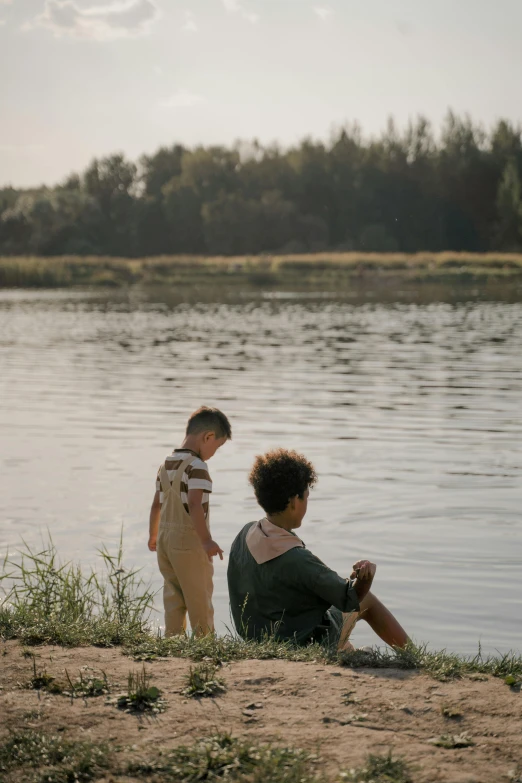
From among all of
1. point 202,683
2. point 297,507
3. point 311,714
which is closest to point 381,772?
point 311,714

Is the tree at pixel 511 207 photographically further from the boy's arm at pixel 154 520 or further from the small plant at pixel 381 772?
the small plant at pixel 381 772

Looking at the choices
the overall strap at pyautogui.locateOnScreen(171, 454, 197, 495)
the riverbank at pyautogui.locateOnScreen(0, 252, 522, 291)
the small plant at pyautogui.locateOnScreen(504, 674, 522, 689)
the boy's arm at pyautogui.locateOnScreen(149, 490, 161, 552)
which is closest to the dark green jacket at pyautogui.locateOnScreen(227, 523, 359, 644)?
the overall strap at pyautogui.locateOnScreen(171, 454, 197, 495)

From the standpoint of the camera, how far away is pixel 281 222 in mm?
87125

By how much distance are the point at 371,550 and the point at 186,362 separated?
14.3 metres

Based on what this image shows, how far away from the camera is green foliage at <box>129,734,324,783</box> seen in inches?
134

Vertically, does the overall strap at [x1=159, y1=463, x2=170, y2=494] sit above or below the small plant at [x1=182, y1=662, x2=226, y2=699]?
above

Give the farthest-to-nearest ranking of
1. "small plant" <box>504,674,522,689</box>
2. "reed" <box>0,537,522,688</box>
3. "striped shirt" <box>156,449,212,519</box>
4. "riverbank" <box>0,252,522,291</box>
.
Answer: "riverbank" <box>0,252,522,291</box>
"striped shirt" <box>156,449,212,519</box>
"reed" <box>0,537,522,688</box>
"small plant" <box>504,674,522,689</box>

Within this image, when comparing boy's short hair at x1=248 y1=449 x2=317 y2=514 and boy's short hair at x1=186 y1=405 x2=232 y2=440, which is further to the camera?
boy's short hair at x1=186 y1=405 x2=232 y2=440

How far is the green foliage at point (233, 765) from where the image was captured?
3412mm

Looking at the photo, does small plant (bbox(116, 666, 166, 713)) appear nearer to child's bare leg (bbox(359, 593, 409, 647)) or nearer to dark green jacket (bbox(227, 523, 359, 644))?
dark green jacket (bbox(227, 523, 359, 644))

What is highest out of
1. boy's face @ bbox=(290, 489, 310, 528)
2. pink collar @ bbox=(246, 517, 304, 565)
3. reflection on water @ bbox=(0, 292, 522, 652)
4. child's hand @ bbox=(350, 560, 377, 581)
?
boy's face @ bbox=(290, 489, 310, 528)

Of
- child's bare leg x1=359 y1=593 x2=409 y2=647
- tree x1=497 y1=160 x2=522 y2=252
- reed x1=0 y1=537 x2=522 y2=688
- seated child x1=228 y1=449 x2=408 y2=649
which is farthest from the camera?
tree x1=497 y1=160 x2=522 y2=252

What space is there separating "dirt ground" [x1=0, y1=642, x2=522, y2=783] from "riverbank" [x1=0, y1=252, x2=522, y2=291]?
56.3 meters

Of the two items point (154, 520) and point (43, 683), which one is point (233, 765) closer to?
point (43, 683)
